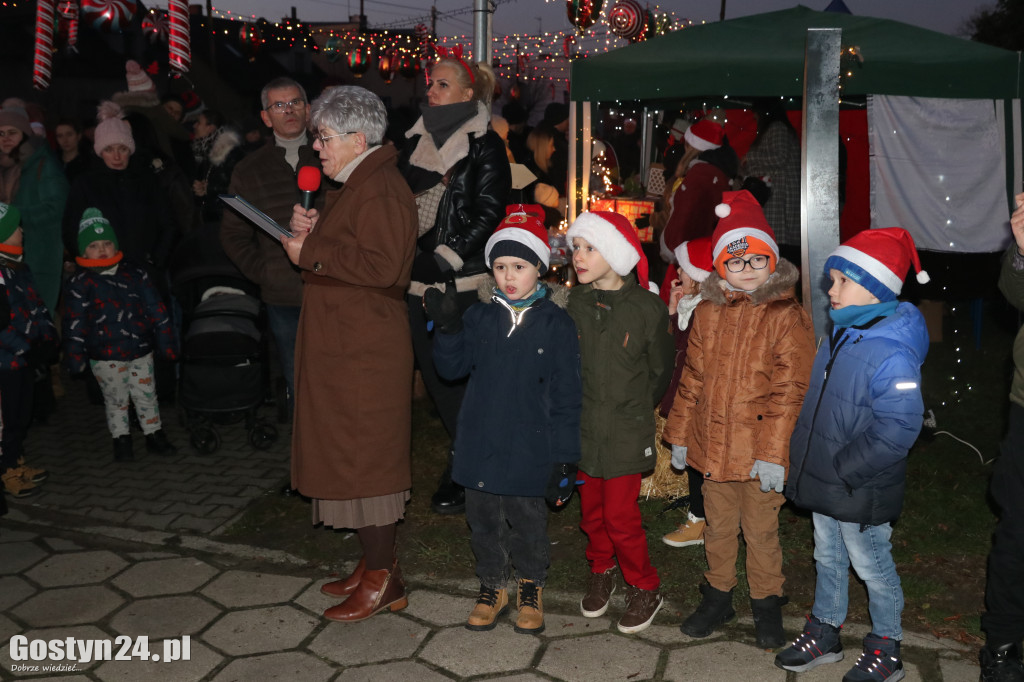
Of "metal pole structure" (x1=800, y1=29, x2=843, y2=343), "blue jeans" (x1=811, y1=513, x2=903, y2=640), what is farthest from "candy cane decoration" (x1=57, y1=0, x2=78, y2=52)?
"blue jeans" (x1=811, y1=513, x2=903, y2=640)

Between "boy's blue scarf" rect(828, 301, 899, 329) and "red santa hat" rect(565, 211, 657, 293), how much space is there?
3.00 feet

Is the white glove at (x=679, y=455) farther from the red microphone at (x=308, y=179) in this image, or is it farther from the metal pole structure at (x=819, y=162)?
the red microphone at (x=308, y=179)

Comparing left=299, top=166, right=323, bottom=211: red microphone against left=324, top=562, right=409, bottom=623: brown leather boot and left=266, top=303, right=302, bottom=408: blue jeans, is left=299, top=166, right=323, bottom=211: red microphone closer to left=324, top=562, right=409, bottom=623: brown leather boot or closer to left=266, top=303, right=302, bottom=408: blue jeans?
left=266, top=303, right=302, bottom=408: blue jeans

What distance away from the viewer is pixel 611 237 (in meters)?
3.83

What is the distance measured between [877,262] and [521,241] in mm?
1416

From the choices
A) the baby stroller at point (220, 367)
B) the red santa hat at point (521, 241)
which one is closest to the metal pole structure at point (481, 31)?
the baby stroller at point (220, 367)

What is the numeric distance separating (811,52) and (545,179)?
4.46 m

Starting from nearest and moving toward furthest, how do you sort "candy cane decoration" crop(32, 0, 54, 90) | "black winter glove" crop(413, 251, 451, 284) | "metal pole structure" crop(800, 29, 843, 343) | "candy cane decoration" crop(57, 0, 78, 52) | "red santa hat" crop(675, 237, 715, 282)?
"red santa hat" crop(675, 237, 715, 282), "black winter glove" crop(413, 251, 451, 284), "metal pole structure" crop(800, 29, 843, 343), "candy cane decoration" crop(32, 0, 54, 90), "candy cane decoration" crop(57, 0, 78, 52)

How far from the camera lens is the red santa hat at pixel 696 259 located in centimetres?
454

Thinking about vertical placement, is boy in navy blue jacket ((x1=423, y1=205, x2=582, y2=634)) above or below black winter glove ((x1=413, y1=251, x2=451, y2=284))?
below

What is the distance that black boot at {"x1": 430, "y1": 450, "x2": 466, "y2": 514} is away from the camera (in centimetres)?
527

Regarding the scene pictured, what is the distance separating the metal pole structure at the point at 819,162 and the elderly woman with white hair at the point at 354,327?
257cm

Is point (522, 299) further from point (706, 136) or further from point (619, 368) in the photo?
point (706, 136)

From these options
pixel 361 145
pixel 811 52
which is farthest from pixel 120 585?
pixel 811 52
